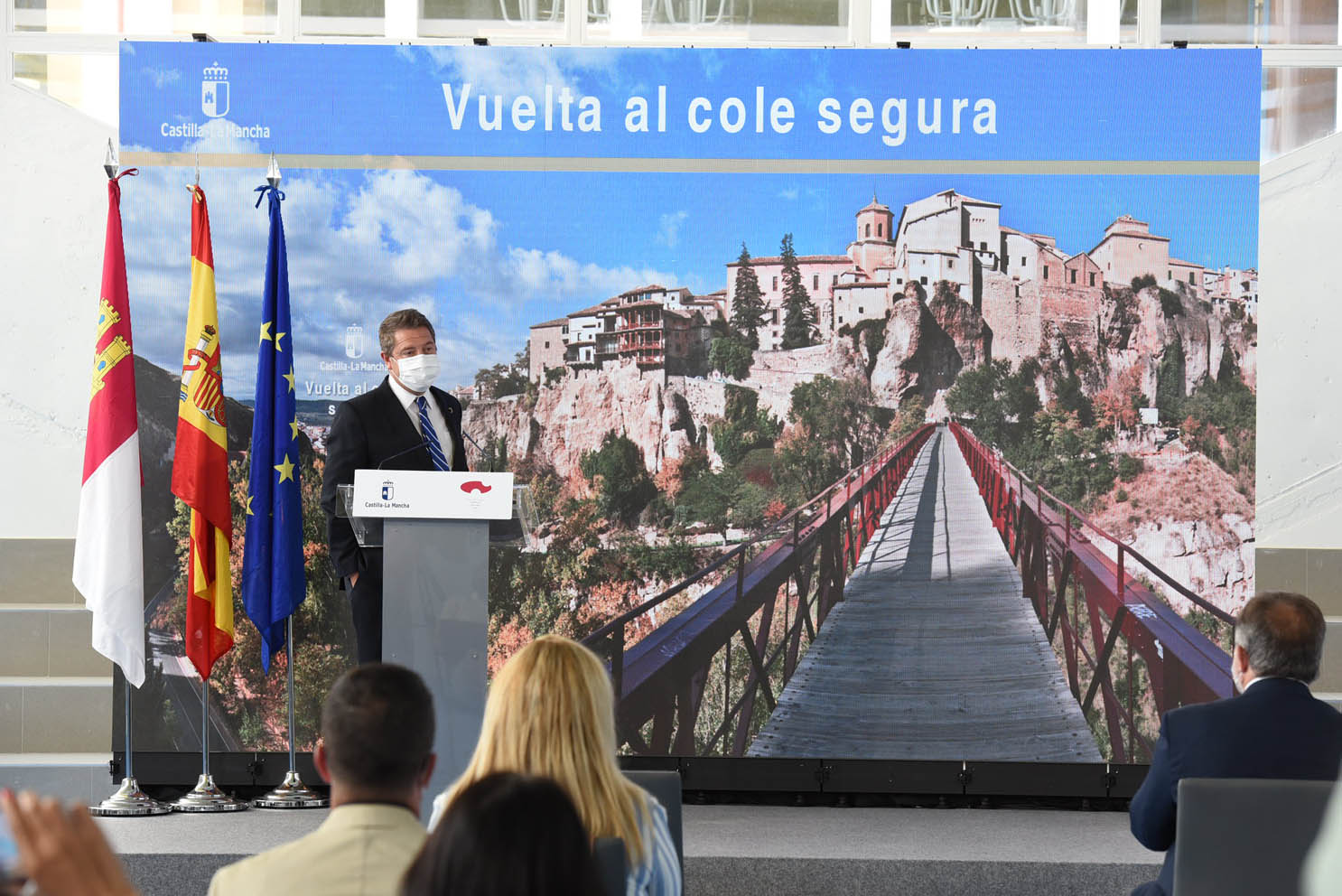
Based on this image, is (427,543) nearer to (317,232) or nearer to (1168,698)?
(317,232)

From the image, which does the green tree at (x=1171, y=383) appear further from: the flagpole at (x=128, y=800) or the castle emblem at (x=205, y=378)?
the flagpole at (x=128, y=800)

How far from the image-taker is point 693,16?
6.44 metres

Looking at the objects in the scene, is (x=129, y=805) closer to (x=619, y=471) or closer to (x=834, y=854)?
(x=619, y=471)

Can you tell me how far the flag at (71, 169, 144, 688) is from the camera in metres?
5.14

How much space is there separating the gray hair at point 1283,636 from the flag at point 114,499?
12.7 feet

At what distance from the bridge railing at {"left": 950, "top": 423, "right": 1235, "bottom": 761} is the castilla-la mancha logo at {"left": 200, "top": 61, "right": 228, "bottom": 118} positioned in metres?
3.31

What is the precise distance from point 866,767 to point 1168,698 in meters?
1.23

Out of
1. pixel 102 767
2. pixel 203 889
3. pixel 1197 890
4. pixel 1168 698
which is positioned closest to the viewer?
pixel 1197 890

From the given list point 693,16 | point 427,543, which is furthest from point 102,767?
point 693,16

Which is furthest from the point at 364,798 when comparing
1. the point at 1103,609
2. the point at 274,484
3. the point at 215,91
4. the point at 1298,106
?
the point at 1298,106

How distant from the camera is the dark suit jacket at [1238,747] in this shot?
2.92 m

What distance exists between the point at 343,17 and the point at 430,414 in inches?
101

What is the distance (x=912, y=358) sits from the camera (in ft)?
18.8

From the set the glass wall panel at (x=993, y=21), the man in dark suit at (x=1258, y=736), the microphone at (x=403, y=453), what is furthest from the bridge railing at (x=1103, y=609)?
the man in dark suit at (x=1258, y=736)
